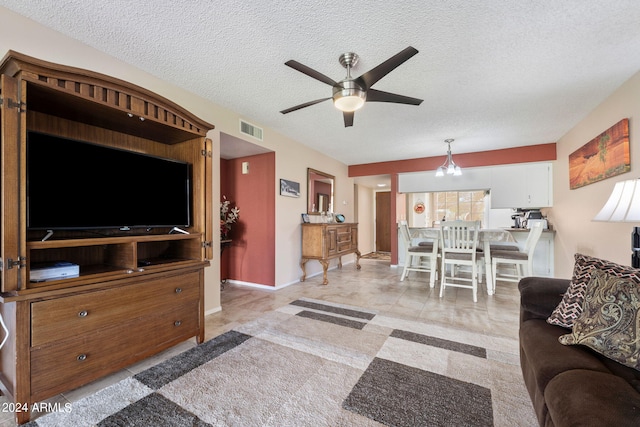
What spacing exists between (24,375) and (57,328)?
221 millimetres

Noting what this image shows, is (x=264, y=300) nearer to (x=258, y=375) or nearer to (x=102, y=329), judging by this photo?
(x=258, y=375)

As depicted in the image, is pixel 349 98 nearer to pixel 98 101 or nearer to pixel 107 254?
pixel 98 101

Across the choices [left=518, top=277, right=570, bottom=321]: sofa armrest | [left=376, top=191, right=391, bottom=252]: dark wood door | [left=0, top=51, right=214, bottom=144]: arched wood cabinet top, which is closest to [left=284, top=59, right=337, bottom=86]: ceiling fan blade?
[left=0, top=51, right=214, bottom=144]: arched wood cabinet top

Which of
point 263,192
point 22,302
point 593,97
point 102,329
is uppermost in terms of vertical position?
point 593,97

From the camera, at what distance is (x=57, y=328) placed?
144 cm

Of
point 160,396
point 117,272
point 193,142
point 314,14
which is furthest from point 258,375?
point 314,14

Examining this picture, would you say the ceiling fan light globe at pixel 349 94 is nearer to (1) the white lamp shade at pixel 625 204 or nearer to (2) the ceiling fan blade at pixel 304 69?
(2) the ceiling fan blade at pixel 304 69

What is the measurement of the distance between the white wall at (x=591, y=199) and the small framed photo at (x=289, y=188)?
12.0ft

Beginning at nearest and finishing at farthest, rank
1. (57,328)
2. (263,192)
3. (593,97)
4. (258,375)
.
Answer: (57,328) < (258,375) < (593,97) < (263,192)

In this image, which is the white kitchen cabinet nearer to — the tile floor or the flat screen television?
the tile floor

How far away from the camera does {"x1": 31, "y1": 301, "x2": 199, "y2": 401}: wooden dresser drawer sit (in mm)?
1395

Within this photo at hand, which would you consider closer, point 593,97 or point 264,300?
point 593,97

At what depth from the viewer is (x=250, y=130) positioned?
346 cm

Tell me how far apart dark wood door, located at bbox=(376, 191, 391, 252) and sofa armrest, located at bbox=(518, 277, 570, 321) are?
251 inches
